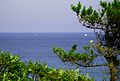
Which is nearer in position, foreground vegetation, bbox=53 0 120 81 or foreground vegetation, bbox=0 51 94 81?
foreground vegetation, bbox=0 51 94 81

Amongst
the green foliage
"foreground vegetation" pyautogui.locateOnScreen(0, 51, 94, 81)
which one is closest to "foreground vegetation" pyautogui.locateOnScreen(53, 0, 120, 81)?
the green foliage

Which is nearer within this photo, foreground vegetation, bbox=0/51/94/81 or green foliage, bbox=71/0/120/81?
foreground vegetation, bbox=0/51/94/81

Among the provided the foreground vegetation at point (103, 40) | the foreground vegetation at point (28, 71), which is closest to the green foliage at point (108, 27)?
the foreground vegetation at point (103, 40)

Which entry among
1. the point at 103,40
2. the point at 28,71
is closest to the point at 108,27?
the point at 103,40

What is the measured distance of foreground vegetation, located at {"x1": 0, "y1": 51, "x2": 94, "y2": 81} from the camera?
33.6 ft

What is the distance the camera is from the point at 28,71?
12633 mm

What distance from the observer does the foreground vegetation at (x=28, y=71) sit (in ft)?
33.6

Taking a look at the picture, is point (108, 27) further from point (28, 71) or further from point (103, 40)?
point (28, 71)

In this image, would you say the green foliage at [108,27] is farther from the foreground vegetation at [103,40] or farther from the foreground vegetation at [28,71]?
the foreground vegetation at [28,71]

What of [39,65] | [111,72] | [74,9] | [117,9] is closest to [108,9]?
[117,9]

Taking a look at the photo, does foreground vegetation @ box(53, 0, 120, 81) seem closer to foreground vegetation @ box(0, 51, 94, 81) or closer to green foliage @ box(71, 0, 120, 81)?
green foliage @ box(71, 0, 120, 81)

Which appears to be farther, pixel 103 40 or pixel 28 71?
pixel 103 40

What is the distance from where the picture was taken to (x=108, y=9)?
55.2 ft

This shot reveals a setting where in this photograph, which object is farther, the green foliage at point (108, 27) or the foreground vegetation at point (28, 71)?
the green foliage at point (108, 27)
